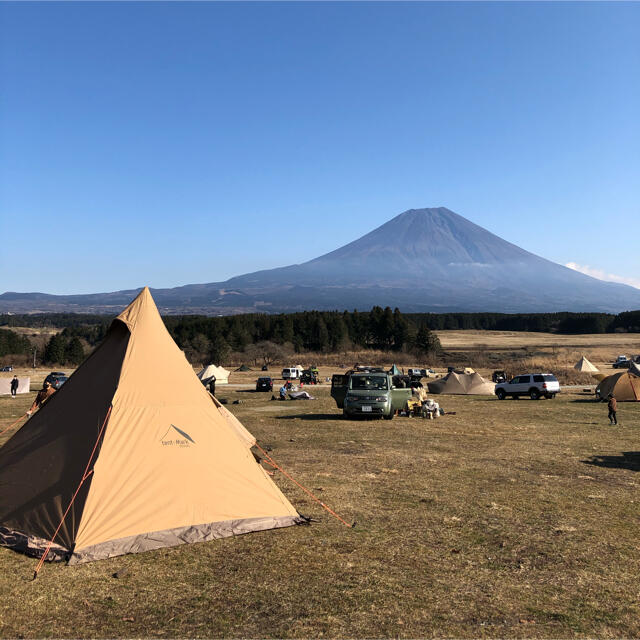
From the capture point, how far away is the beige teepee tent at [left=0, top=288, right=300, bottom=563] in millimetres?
8203

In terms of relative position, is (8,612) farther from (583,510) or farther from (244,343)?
(244,343)

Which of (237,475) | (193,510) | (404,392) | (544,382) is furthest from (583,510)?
(544,382)

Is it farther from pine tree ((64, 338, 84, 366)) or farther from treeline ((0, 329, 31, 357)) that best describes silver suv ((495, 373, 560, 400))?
treeline ((0, 329, 31, 357))

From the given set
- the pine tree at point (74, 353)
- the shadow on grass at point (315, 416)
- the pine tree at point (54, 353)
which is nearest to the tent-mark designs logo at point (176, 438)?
the shadow on grass at point (315, 416)

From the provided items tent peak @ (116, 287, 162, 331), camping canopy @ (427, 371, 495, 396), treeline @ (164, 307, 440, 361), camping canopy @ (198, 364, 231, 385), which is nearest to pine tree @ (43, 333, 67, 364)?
treeline @ (164, 307, 440, 361)

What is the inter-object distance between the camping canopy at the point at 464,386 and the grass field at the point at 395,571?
87.4ft

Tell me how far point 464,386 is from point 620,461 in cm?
2555

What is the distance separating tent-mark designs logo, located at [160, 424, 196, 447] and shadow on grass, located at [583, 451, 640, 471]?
10.2 m

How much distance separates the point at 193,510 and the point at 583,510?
6.62m

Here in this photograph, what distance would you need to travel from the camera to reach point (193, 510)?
875 cm

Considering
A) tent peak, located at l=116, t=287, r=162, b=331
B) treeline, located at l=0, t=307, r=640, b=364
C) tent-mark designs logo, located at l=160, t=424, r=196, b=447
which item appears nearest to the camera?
tent-mark designs logo, located at l=160, t=424, r=196, b=447

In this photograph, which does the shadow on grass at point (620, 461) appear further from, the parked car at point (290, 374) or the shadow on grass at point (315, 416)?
the parked car at point (290, 374)

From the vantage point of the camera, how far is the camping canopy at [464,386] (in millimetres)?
40344

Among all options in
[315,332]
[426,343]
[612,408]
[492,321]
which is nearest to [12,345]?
[315,332]
